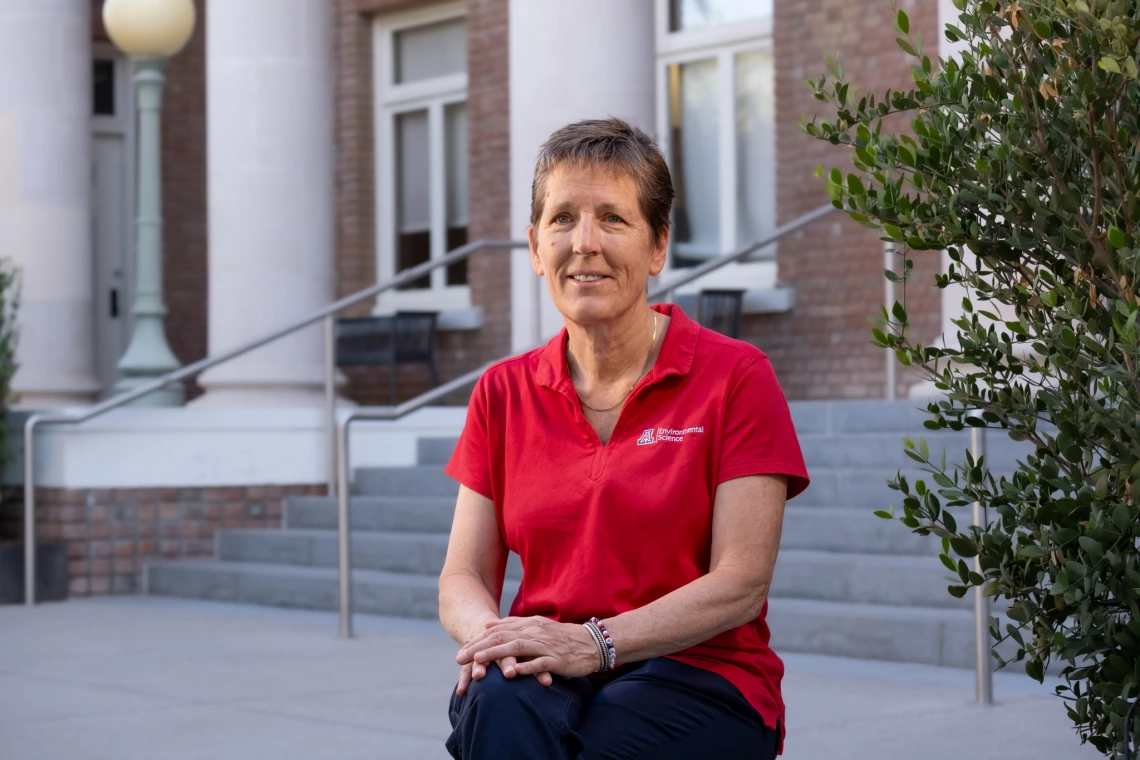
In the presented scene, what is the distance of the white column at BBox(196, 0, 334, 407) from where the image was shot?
9875 millimetres

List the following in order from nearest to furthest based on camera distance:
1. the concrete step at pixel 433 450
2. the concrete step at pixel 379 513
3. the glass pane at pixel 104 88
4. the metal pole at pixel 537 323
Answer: the concrete step at pixel 379 513 → the metal pole at pixel 537 323 → the concrete step at pixel 433 450 → the glass pane at pixel 104 88

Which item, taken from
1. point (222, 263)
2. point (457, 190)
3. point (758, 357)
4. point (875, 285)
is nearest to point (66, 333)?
point (222, 263)

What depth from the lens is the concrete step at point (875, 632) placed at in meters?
5.80

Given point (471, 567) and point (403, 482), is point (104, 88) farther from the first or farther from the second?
point (471, 567)

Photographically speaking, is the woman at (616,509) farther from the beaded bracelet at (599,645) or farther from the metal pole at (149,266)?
the metal pole at (149,266)

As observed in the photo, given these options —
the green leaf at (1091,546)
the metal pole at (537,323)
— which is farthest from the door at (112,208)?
the green leaf at (1091,546)

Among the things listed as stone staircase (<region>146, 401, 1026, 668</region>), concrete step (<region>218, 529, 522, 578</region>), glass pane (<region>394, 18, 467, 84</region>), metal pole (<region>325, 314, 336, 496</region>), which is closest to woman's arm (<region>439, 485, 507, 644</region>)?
stone staircase (<region>146, 401, 1026, 668</region>)

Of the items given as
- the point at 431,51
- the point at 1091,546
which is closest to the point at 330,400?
the point at 431,51

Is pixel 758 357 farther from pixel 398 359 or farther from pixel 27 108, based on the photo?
pixel 398 359

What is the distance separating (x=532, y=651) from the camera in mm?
2537

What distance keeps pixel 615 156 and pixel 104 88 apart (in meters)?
12.4

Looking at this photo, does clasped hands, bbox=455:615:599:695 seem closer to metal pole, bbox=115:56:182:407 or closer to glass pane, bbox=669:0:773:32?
metal pole, bbox=115:56:182:407

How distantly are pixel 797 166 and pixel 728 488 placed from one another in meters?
8.26

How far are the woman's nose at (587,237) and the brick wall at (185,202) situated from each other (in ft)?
38.1
